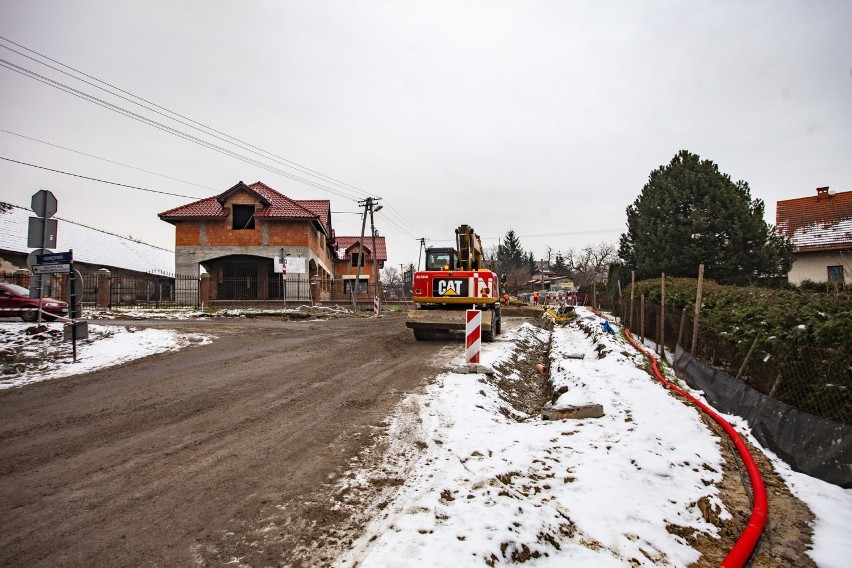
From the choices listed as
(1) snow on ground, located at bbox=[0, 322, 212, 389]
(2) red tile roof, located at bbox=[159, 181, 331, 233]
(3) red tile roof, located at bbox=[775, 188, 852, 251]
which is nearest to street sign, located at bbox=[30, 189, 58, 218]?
(1) snow on ground, located at bbox=[0, 322, 212, 389]

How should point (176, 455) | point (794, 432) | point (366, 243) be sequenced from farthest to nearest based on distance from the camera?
point (366, 243) → point (794, 432) → point (176, 455)

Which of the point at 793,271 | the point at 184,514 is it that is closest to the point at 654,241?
the point at 793,271

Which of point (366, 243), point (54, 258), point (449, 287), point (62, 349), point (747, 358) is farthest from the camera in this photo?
point (366, 243)

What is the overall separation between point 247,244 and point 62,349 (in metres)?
21.1

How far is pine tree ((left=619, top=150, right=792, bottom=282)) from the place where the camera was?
23.3 m

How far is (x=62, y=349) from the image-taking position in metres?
9.40

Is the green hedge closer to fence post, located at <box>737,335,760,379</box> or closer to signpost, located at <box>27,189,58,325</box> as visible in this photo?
fence post, located at <box>737,335,760,379</box>

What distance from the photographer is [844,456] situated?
4215 mm

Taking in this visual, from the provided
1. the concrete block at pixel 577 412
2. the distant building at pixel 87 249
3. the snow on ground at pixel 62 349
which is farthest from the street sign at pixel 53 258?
the distant building at pixel 87 249

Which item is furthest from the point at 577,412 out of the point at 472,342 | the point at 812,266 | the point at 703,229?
the point at 812,266

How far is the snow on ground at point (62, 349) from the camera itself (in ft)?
26.0

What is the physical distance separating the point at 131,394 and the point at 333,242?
36600 mm

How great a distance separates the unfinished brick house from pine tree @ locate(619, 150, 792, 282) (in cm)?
2073

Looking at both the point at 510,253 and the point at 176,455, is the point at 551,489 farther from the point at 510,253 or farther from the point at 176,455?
the point at 510,253
